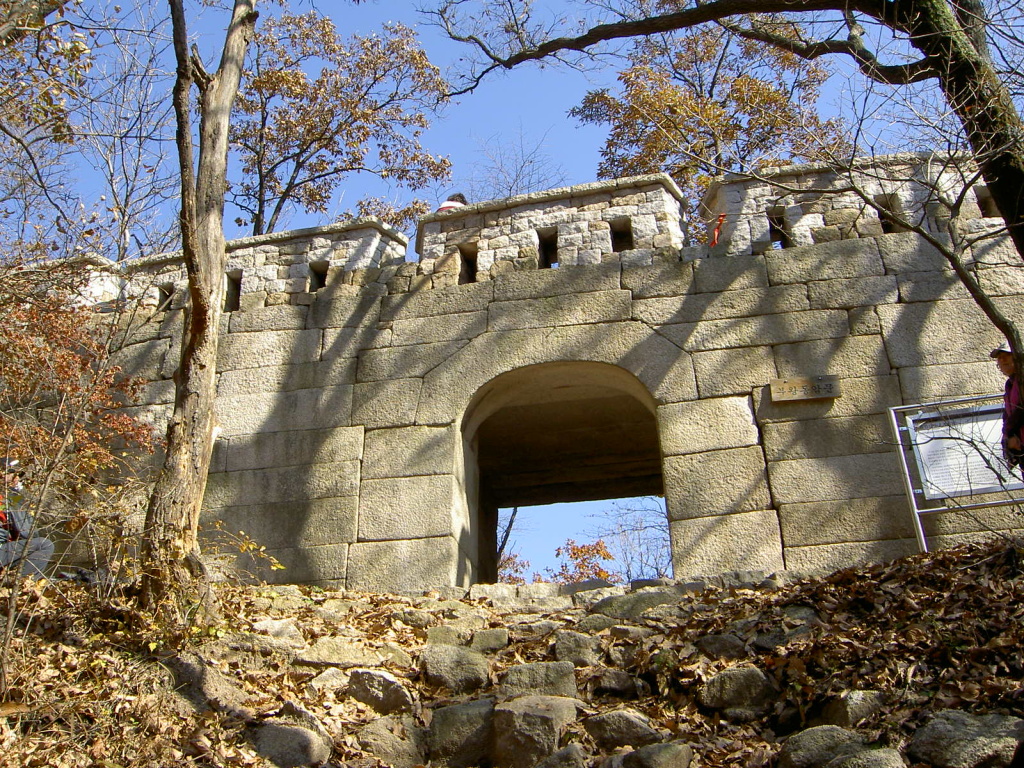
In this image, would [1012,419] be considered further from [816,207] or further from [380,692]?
[380,692]

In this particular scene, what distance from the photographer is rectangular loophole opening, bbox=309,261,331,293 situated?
933 centimetres

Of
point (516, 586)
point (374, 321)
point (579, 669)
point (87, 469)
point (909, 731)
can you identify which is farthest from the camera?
point (374, 321)

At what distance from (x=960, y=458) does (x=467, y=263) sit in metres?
4.43

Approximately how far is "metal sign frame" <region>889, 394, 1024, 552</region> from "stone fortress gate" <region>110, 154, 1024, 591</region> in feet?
0.48

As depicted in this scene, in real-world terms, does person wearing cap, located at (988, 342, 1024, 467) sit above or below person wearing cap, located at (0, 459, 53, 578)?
above

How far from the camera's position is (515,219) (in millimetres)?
9078

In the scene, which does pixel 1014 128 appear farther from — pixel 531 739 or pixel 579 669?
pixel 531 739

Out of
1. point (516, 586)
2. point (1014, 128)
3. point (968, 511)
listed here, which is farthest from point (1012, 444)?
point (516, 586)

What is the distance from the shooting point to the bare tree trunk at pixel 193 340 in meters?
5.83

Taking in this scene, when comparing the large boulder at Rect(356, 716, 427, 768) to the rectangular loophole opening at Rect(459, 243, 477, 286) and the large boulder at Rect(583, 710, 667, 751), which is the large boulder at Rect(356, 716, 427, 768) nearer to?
the large boulder at Rect(583, 710, 667, 751)

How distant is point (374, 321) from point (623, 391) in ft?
7.40

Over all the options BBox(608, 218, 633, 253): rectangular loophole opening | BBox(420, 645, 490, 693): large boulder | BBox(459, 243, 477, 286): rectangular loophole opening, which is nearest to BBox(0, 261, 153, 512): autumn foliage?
BBox(459, 243, 477, 286): rectangular loophole opening

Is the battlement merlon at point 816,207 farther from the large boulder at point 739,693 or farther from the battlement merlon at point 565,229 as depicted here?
the large boulder at point 739,693

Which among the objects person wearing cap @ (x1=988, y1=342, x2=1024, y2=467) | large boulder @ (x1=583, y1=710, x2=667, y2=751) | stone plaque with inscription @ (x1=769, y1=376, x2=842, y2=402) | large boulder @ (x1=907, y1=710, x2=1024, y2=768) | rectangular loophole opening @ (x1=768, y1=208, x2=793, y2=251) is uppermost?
rectangular loophole opening @ (x1=768, y1=208, x2=793, y2=251)
